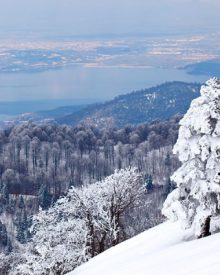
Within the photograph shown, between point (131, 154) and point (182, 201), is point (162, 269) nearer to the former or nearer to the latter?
point (182, 201)

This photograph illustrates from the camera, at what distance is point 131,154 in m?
181

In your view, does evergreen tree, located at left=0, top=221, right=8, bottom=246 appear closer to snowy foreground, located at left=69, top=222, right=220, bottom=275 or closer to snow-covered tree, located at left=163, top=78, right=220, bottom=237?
snowy foreground, located at left=69, top=222, right=220, bottom=275

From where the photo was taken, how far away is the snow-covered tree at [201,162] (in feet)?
64.7

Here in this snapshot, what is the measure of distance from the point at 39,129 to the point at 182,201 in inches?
6816

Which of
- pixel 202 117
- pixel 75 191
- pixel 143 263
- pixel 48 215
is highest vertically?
pixel 202 117

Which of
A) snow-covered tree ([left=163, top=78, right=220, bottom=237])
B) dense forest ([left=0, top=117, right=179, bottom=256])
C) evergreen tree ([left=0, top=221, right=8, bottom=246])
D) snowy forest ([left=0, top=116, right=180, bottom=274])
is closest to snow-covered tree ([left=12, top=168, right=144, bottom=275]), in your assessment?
snow-covered tree ([left=163, top=78, right=220, bottom=237])

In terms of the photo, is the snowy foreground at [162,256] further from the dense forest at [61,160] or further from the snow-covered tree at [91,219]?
the dense forest at [61,160]

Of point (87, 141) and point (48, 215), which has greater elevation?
point (48, 215)

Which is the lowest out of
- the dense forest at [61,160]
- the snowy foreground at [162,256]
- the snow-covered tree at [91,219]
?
the dense forest at [61,160]

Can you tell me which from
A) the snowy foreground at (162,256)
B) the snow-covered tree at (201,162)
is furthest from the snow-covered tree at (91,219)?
the snow-covered tree at (201,162)

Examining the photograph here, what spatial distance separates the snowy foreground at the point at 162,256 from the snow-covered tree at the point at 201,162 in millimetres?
1065

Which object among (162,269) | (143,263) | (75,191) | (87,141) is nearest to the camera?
(162,269)

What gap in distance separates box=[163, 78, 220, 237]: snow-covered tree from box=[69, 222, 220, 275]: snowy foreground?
1065mm

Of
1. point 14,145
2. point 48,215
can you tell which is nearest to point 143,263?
point 48,215
